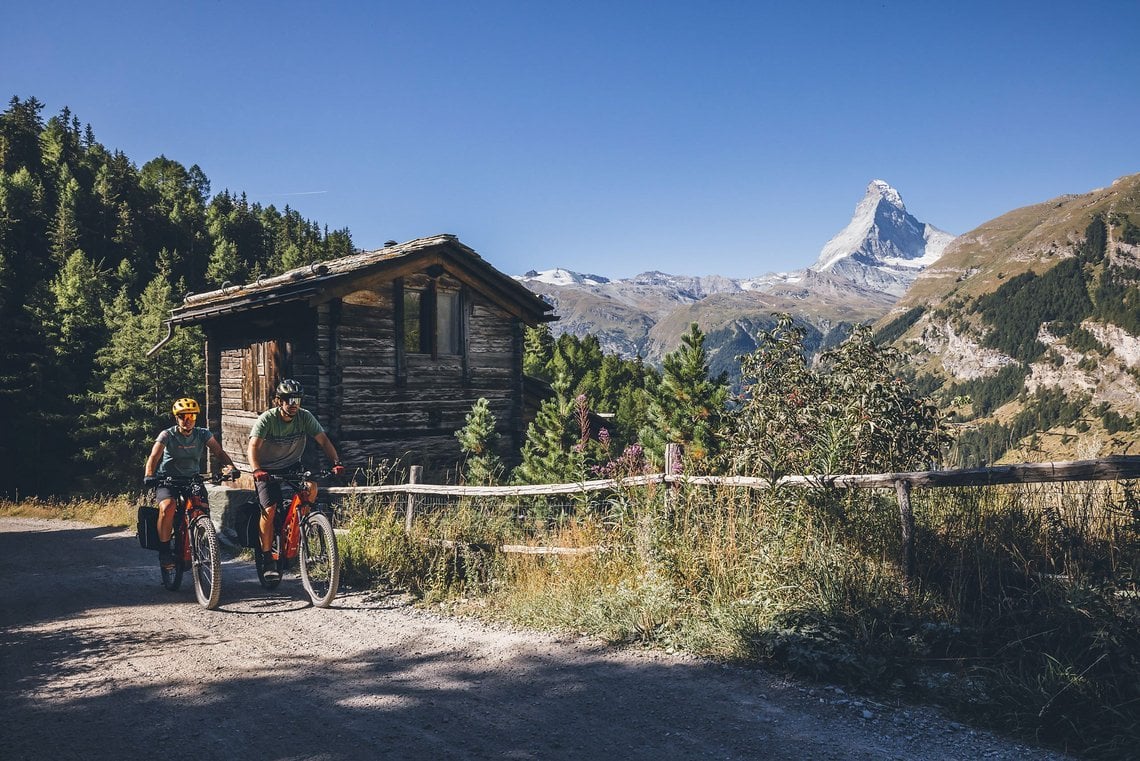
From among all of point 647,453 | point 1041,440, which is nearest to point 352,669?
point 1041,440

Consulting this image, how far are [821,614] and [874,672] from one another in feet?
2.04

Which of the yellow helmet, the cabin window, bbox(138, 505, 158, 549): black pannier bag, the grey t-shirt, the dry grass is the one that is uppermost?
the cabin window

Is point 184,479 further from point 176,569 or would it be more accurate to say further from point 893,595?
point 893,595

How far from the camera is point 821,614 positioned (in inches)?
211

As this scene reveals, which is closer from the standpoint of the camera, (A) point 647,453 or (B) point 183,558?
(B) point 183,558

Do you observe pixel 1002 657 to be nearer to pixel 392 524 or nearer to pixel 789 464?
pixel 789 464

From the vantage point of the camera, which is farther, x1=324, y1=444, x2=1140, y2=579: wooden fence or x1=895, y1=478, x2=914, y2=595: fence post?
x1=895, y1=478, x2=914, y2=595: fence post

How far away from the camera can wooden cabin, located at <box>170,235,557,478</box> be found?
15.5 metres

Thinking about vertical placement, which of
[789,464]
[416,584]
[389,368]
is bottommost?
[416,584]

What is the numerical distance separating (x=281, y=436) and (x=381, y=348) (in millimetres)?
8988

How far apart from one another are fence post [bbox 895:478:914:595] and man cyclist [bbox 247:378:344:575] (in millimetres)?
5536

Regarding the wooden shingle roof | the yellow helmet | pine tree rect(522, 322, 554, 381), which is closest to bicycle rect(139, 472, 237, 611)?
the yellow helmet

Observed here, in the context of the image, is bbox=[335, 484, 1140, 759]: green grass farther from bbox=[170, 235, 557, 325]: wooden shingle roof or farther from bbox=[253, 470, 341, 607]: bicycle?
bbox=[170, 235, 557, 325]: wooden shingle roof

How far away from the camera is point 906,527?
5762mm
